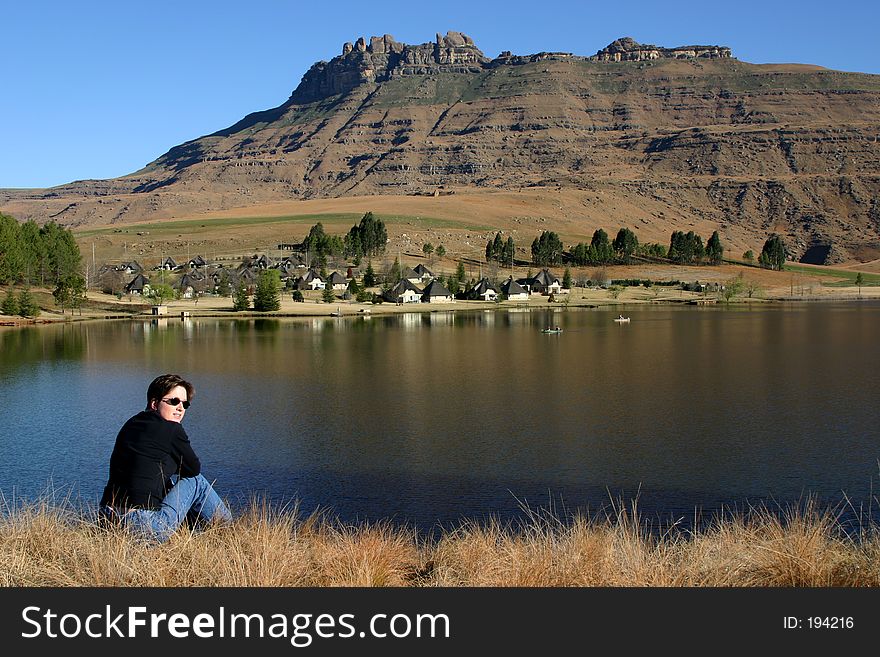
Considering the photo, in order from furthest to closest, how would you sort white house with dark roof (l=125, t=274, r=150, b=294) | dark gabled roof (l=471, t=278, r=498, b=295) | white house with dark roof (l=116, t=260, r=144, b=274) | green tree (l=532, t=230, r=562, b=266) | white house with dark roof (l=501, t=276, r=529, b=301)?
green tree (l=532, t=230, r=562, b=266)
white house with dark roof (l=116, t=260, r=144, b=274)
white house with dark roof (l=501, t=276, r=529, b=301)
dark gabled roof (l=471, t=278, r=498, b=295)
white house with dark roof (l=125, t=274, r=150, b=294)

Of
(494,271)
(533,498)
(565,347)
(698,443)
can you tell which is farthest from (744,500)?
(494,271)

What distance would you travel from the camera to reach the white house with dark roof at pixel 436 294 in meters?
94.1

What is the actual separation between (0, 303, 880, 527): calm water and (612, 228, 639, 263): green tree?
72495mm

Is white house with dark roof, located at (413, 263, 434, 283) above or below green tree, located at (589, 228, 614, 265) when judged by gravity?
below

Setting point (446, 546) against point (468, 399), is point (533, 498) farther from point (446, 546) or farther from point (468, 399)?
point (468, 399)

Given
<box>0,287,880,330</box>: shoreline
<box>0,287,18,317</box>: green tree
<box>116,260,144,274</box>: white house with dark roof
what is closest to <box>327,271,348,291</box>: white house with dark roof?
<box>0,287,880,330</box>: shoreline

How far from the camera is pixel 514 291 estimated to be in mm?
100938

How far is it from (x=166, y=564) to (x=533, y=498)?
1181 centimetres

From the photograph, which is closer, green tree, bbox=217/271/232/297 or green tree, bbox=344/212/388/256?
green tree, bbox=217/271/232/297

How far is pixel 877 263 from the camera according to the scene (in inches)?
6594

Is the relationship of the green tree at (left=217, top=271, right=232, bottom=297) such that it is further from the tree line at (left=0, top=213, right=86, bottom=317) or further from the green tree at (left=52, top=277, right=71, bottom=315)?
the green tree at (left=52, top=277, right=71, bottom=315)

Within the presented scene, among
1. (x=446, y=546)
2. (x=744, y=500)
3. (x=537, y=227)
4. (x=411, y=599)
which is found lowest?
(x=744, y=500)

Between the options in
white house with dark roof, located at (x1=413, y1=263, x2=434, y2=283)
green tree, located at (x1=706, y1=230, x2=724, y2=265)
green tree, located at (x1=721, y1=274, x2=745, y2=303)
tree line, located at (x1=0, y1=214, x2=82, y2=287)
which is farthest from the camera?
green tree, located at (x1=706, y1=230, x2=724, y2=265)

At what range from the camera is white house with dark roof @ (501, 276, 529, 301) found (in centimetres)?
9994
